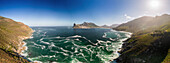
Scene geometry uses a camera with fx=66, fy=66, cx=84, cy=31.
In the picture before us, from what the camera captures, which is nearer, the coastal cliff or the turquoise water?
the coastal cliff

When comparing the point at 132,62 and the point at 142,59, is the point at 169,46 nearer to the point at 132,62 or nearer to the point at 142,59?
the point at 142,59

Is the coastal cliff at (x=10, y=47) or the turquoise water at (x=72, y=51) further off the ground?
the coastal cliff at (x=10, y=47)

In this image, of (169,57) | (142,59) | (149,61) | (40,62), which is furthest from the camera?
(40,62)

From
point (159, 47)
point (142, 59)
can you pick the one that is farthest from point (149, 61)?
point (159, 47)

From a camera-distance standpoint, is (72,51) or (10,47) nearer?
(10,47)

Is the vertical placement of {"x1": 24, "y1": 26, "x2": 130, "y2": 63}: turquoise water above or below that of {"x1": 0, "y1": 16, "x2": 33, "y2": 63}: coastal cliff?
below

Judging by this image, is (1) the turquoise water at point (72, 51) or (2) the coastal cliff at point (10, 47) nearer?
(2) the coastal cliff at point (10, 47)

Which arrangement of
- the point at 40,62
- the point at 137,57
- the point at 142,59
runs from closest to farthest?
the point at 142,59
the point at 137,57
the point at 40,62

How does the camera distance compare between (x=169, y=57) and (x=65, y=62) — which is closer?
(x=169, y=57)

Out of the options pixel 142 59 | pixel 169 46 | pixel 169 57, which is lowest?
pixel 142 59

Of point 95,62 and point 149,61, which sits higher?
point 149,61

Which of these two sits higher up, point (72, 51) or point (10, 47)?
point (10, 47)
